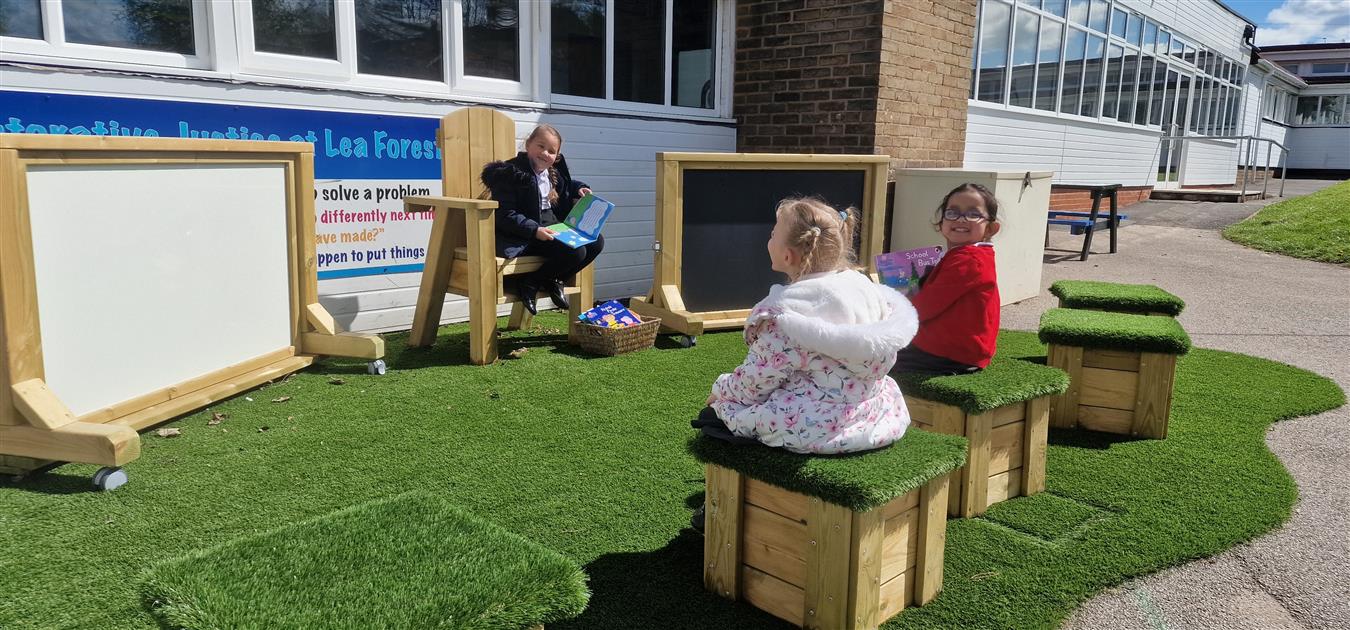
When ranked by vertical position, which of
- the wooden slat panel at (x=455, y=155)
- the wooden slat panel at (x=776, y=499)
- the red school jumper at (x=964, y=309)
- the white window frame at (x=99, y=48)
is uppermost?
the white window frame at (x=99, y=48)

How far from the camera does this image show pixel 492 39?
6.79m

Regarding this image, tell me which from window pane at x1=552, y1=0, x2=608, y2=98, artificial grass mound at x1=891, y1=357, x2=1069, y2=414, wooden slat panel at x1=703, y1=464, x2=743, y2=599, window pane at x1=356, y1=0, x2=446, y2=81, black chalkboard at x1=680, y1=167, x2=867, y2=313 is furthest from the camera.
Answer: window pane at x1=552, y1=0, x2=608, y2=98

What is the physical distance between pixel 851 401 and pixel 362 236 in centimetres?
447

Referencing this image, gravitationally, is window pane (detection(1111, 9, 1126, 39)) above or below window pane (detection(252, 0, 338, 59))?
above

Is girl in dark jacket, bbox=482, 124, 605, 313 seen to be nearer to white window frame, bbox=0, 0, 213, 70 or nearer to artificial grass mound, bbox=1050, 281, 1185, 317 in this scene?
white window frame, bbox=0, 0, 213, 70

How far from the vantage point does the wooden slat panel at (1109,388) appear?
14.4 feet

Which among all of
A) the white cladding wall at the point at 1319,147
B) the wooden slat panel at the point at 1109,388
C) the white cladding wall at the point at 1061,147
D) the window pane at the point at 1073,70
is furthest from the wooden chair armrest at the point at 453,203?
the white cladding wall at the point at 1319,147

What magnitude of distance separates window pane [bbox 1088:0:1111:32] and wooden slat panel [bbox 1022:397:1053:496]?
43.6ft

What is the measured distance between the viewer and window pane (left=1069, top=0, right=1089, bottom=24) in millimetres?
13727

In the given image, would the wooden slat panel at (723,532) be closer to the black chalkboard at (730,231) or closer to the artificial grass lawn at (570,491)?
the artificial grass lawn at (570,491)

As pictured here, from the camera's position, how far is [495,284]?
5.46 meters

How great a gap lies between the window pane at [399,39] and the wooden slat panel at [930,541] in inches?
195

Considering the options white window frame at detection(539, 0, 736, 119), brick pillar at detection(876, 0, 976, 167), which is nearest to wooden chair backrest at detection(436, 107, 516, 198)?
white window frame at detection(539, 0, 736, 119)

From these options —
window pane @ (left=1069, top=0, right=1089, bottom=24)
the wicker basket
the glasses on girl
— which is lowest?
the wicker basket
